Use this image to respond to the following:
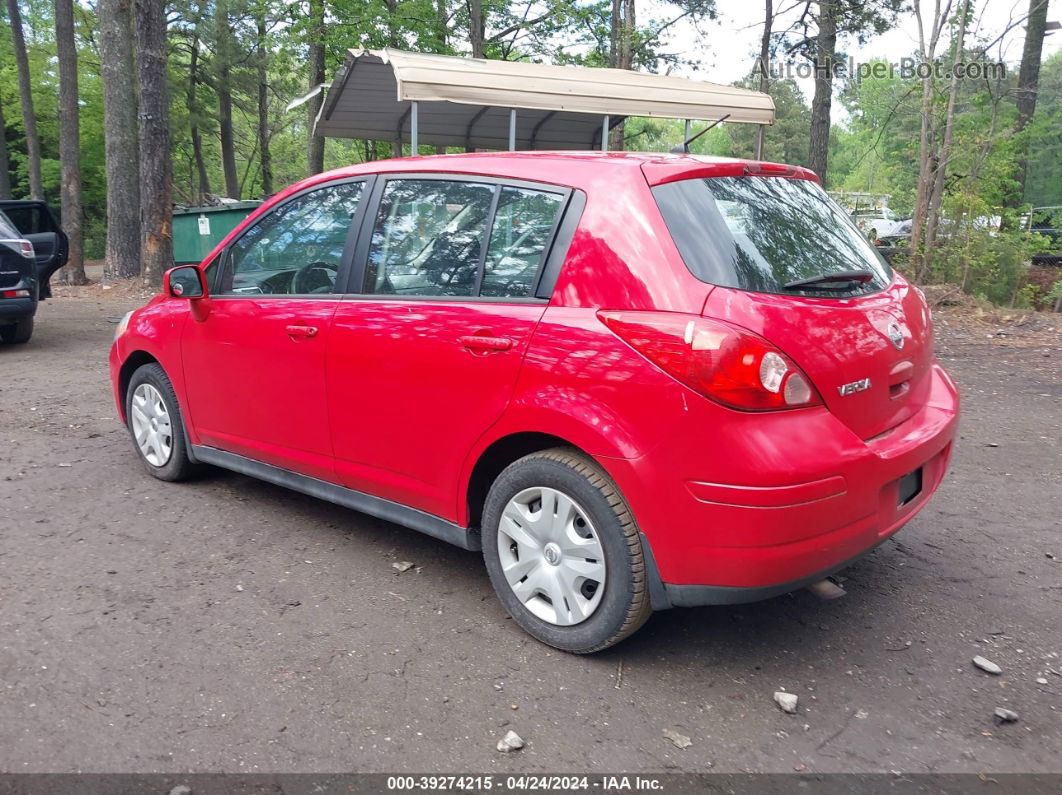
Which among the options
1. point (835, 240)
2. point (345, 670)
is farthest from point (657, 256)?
point (345, 670)

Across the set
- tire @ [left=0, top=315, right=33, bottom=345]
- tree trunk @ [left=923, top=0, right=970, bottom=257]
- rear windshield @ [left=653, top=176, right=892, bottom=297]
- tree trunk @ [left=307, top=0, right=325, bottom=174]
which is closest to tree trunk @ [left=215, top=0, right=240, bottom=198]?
tree trunk @ [left=307, top=0, right=325, bottom=174]

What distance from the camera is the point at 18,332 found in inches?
390

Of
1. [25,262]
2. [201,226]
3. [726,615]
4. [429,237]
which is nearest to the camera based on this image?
[726,615]

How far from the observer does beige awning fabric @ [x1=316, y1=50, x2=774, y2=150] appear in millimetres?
10227

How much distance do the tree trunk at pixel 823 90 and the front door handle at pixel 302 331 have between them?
47.3ft

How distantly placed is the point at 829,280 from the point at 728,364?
647 mm

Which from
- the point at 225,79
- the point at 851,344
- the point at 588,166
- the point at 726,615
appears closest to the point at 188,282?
the point at 588,166

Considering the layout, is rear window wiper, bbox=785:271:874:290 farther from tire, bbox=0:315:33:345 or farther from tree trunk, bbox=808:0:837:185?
tree trunk, bbox=808:0:837:185

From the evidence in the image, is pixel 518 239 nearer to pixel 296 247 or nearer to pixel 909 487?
pixel 296 247

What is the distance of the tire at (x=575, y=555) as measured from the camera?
112 inches

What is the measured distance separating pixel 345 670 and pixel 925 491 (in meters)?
2.22

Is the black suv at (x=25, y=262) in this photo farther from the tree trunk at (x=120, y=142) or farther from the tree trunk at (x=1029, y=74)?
the tree trunk at (x=1029, y=74)

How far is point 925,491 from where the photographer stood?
10.8 ft

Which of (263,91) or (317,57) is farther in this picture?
(263,91)
